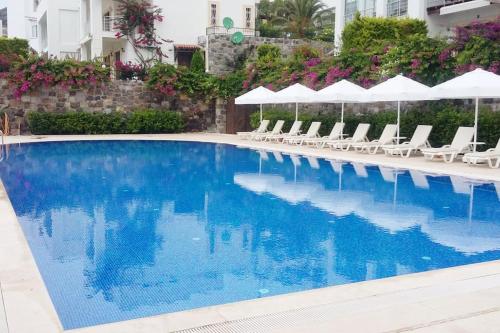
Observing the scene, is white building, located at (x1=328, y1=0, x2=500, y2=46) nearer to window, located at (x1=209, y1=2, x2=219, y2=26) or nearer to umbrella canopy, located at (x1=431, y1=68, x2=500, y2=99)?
window, located at (x1=209, y1=2, x2=219, y2=26)

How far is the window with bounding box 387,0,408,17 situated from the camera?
27.9m

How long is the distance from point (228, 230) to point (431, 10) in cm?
2317

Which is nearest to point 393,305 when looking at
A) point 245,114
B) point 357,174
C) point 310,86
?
point 357,174

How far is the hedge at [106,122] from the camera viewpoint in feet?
74.9

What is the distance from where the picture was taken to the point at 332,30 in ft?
139

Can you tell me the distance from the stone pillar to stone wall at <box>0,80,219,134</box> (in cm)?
7

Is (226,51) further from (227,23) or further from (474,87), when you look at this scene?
(474,87)

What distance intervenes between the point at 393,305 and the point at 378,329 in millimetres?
578

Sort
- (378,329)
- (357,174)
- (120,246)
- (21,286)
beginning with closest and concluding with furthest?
1. (378,329)
2. (21,286)
3. (120,246)
4. (357,174)

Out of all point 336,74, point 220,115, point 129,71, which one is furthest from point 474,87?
point 129,71

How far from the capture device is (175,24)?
3156 centimetres

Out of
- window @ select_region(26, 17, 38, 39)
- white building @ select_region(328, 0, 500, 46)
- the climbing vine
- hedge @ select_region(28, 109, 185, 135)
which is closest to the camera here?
hedge @ select_region(28, 109, 185, 135)

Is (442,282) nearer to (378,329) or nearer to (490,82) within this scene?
(378,329)

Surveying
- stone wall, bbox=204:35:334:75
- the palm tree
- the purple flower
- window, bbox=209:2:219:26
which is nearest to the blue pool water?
the purple flower
